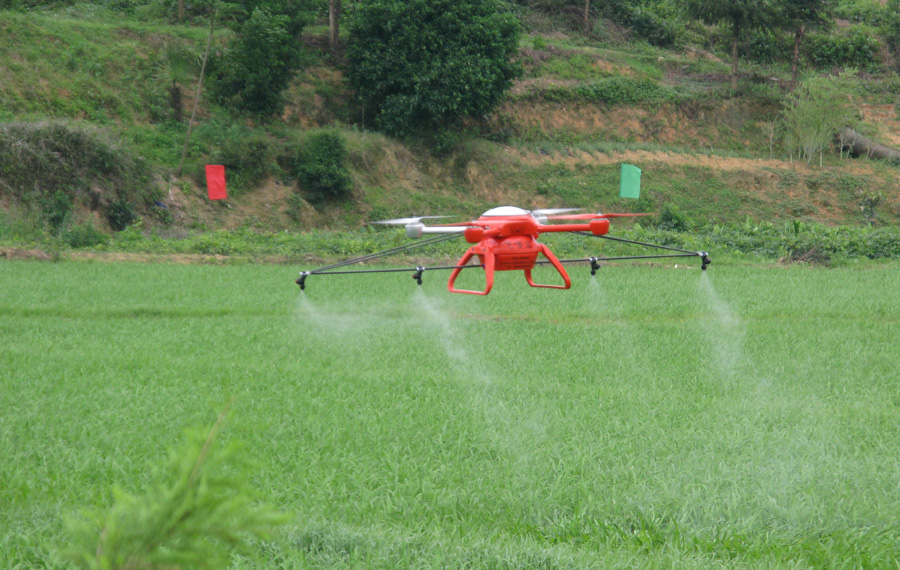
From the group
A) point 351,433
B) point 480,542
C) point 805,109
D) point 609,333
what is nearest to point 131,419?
point 351,433

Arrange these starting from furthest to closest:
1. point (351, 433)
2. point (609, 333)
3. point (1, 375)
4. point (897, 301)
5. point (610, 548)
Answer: point (897, 301), point (609, 333), point (1, 375), point (351, 433), point (610, 548)

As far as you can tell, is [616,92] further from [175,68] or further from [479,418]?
[479,418]

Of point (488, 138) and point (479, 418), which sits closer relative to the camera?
point (479, 418)

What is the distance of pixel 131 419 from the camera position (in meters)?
7.14

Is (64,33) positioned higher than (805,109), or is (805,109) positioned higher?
(64,33)

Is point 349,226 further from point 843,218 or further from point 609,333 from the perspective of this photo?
point 843,218

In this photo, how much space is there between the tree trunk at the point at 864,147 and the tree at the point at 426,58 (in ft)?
57.1

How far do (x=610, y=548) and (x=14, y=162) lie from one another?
1950 cm

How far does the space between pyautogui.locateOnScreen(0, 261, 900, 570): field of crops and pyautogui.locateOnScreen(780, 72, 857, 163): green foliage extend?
2012 centimetres

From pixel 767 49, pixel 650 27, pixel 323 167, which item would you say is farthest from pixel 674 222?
pixel 767 49

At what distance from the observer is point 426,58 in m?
25.2

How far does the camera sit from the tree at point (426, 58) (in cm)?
2498

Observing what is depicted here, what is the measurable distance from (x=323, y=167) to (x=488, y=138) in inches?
320

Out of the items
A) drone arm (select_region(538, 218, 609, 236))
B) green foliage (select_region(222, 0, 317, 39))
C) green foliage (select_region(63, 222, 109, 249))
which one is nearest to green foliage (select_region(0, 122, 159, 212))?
green foliage (select_region(63, 222, 109, 249))
